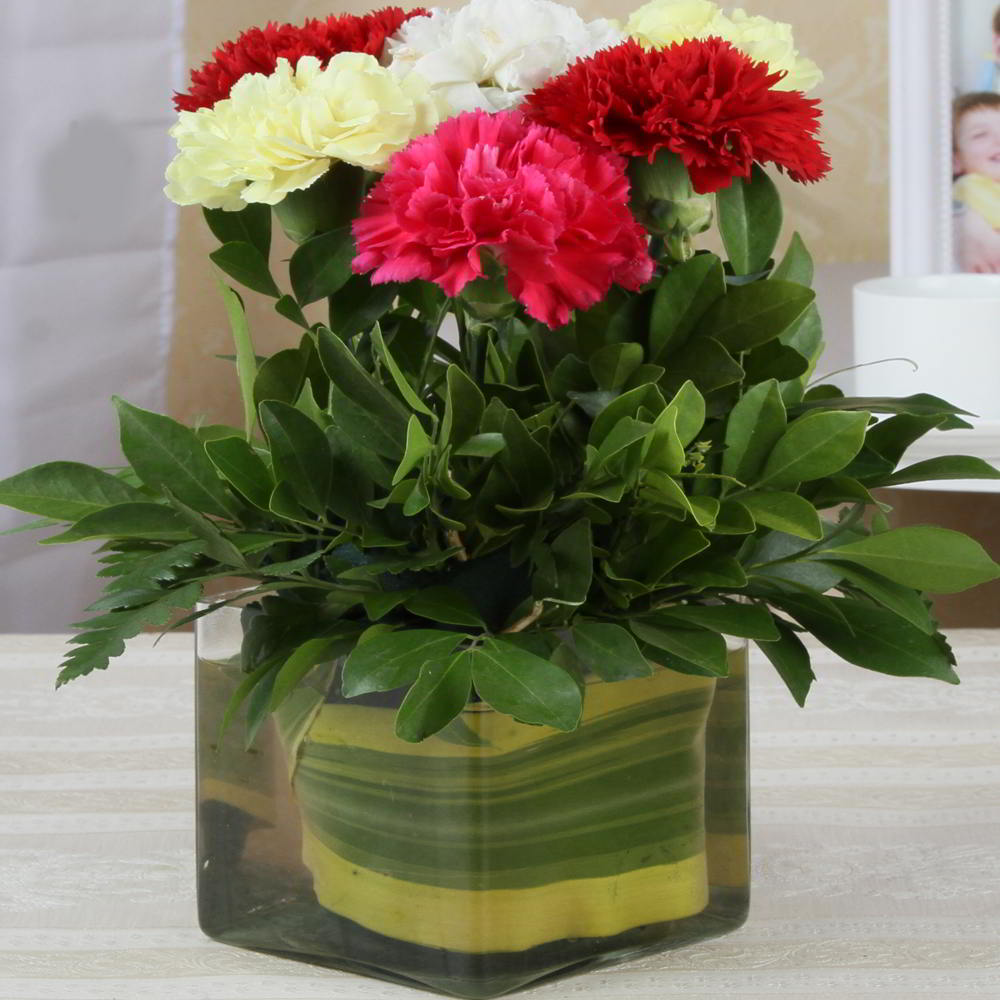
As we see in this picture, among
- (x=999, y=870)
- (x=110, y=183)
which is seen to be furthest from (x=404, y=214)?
(x=110, y=183)

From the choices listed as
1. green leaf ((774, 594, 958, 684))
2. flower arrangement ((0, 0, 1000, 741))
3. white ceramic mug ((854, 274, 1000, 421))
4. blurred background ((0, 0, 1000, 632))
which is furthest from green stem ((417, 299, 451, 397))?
blurred background ((0, 0, 1000, 632))

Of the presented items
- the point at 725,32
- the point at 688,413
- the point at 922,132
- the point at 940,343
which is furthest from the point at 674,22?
the point at 922,132

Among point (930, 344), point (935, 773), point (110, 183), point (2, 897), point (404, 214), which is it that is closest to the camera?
point (404, 214)

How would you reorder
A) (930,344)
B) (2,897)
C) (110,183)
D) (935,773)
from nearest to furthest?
(2,897) < (935,773) < (930,344) < (110,183)

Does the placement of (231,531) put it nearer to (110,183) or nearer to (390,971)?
(390,971)

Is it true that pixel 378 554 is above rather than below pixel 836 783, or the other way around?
above

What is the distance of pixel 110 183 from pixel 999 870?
0.94m

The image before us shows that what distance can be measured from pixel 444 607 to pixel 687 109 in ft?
0.43

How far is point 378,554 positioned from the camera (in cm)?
38

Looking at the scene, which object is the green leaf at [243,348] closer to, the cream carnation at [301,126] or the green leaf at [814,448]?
the cream carnation at [301,126]

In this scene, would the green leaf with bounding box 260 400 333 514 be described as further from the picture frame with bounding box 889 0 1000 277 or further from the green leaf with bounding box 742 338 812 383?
the picture frame with bounding box 889 0 1000 277

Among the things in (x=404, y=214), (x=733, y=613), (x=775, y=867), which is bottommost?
(x=775, y=867)

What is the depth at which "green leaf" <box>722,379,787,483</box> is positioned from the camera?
0.37m

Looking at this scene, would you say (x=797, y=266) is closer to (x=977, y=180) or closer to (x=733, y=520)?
(x=733, y=520)
